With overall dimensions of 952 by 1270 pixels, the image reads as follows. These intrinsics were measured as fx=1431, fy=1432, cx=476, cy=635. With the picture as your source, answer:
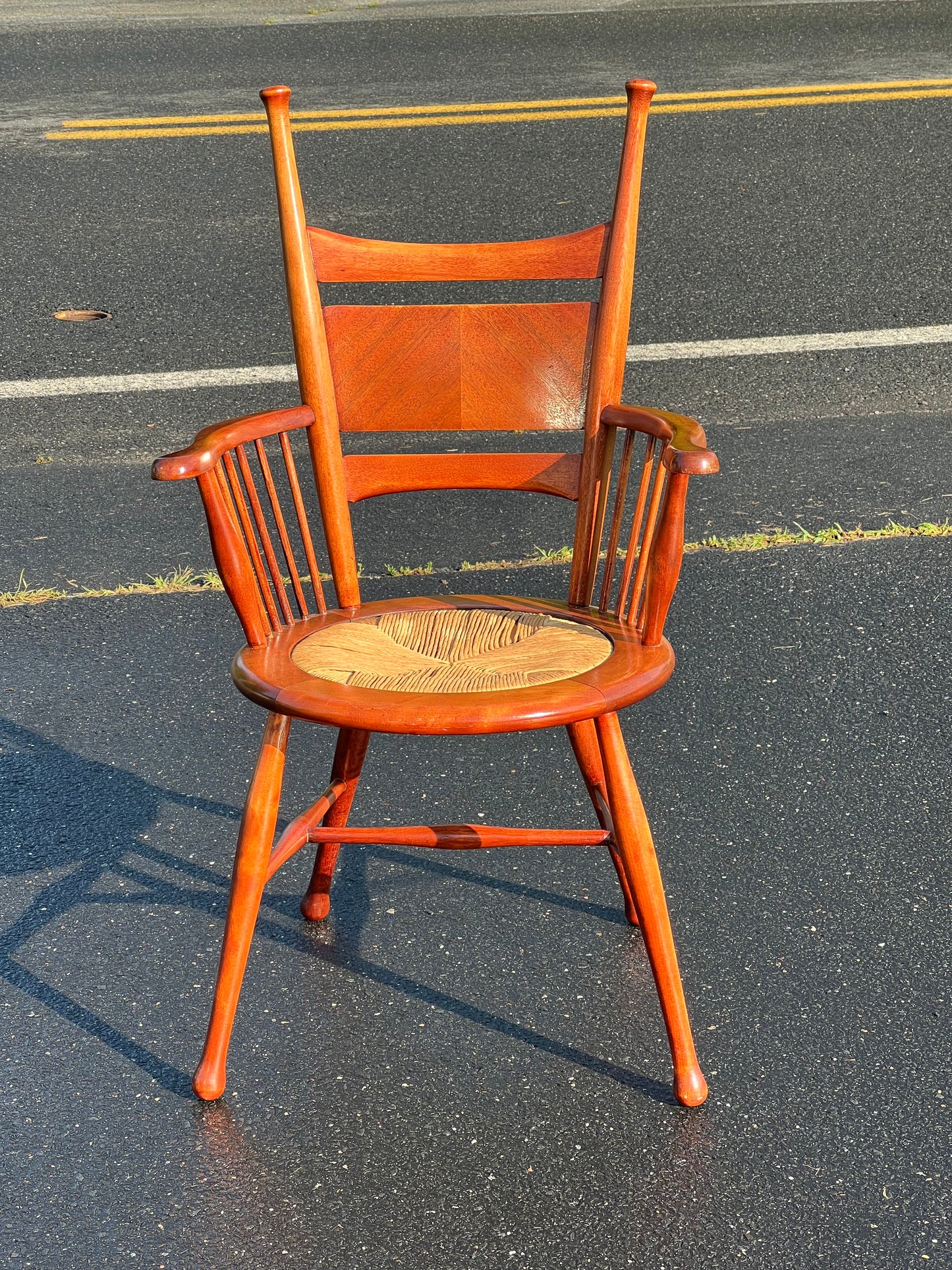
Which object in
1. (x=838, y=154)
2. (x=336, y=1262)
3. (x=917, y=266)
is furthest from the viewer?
(x=838, y=154)

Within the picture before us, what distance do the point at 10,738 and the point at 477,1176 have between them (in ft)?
5.25

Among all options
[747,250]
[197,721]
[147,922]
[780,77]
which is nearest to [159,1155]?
[147,922]

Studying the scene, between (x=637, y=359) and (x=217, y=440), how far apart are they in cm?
327

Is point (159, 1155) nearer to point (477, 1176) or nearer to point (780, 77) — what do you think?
point (477, 1176)

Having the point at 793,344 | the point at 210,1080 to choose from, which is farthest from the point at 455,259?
the point at 793,344

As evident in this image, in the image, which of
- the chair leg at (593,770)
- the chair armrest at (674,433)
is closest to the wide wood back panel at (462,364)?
the chair armrest at (674,433)

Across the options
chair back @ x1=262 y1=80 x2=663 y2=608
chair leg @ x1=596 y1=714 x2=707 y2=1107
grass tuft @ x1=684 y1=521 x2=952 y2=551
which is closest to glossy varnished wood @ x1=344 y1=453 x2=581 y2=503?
chair back @ x1=262 y1=80 x2=663 y2=608

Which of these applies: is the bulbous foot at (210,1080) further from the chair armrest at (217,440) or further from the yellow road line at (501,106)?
the yellow road line at (501,106)

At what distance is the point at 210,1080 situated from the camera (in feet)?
6.61

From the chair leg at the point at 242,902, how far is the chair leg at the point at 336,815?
30 centimetres

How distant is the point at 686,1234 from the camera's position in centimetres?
179

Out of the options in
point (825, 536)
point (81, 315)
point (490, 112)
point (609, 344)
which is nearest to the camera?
point (609, 344)

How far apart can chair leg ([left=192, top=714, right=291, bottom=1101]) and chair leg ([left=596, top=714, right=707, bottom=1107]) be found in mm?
460

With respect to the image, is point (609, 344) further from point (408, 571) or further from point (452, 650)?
point (408, 571)
